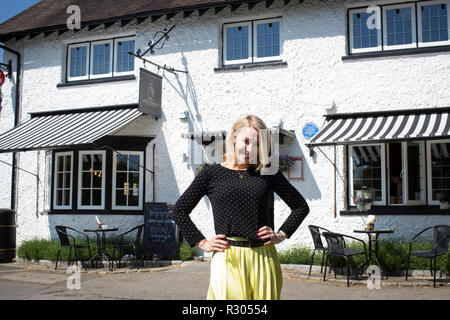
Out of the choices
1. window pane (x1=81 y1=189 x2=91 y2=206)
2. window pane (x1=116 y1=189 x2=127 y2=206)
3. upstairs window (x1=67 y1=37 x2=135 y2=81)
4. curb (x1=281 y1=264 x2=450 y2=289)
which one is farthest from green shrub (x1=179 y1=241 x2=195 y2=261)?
upstairs window (x1=67 y1=37 x2=135 y2=81)

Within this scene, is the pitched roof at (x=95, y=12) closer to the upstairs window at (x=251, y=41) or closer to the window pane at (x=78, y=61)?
the upstairs window at (x=251, y=41)

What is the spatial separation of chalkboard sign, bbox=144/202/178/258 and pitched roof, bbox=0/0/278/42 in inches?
195

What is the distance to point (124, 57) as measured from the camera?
532 inches

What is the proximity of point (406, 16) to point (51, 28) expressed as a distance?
941 centimetres

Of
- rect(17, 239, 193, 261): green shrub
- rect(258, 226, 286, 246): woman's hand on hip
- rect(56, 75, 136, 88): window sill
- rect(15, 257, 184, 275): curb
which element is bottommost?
rect(15, 257, 184, 275): curb

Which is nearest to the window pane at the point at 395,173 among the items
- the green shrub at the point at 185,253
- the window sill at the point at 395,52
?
the window sill at the point at 395,52

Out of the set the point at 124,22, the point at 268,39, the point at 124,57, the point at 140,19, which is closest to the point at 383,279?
the point at 268,39

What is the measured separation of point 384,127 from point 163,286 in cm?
551

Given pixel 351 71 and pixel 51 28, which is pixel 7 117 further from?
pixel 351 71

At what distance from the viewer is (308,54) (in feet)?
37.4

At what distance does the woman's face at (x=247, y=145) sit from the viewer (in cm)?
300

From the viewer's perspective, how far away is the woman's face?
3.00 m

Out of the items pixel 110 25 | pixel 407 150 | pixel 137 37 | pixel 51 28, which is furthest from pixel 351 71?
pixel 51 28

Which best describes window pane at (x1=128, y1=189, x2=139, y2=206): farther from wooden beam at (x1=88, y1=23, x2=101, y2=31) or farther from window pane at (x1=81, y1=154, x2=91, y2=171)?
wooden beam at (x1=88, y1=23, x2=101, y2=31)
